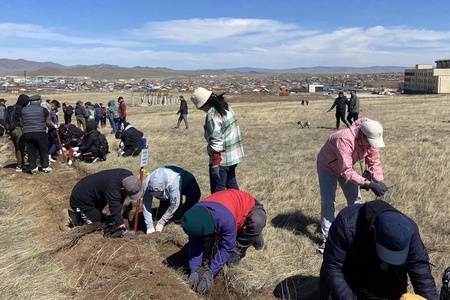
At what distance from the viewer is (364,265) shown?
2699 millimetres

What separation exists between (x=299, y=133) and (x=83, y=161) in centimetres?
706

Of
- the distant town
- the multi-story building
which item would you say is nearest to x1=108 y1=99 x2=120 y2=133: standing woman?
the distant town

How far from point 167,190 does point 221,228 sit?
5.05 feet

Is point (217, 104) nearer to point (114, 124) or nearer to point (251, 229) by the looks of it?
point (251, 229)

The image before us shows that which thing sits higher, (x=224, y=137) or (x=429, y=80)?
(x=429, y=80)

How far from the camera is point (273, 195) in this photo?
619 cm

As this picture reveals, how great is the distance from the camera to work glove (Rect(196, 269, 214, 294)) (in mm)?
3596

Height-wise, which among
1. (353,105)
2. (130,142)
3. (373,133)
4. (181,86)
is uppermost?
(181,86)

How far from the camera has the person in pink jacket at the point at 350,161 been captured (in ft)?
12.3

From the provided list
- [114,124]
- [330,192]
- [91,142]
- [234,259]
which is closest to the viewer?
[234,259]

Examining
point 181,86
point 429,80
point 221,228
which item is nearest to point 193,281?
point 221,228

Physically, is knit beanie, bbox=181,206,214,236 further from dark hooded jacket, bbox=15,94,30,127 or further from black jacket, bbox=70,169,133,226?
dark hooded jacket, bbox=15,94,30,127

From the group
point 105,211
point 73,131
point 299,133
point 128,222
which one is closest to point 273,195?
point 128,222

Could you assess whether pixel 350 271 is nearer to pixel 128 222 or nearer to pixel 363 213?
pixel 363 213
